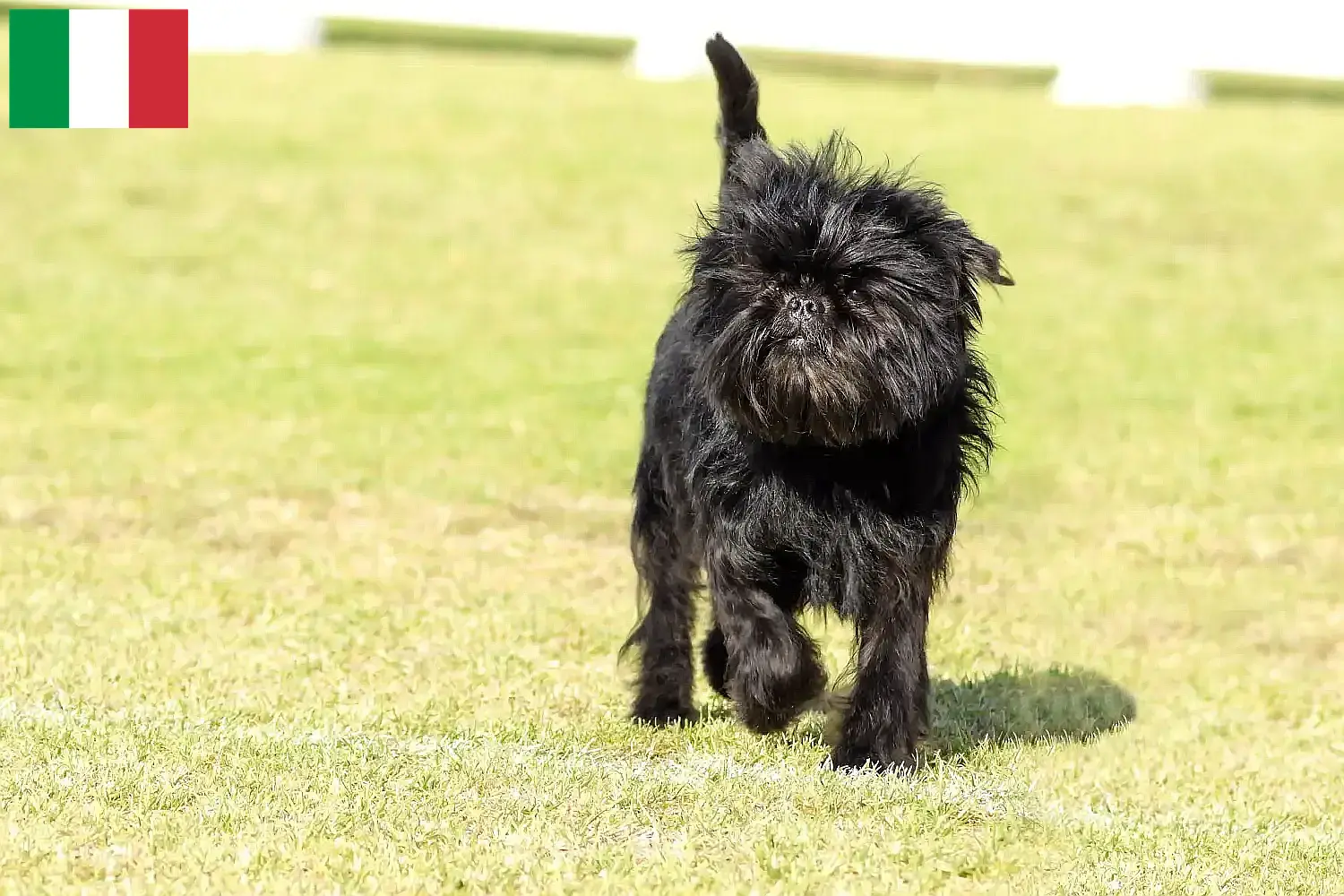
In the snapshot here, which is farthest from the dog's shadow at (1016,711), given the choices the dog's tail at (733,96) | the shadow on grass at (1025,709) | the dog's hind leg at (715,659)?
the dog's tail at (733,96)

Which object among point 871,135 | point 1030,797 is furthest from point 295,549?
point 871,135

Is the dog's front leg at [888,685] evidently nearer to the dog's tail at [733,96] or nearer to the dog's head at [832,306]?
the dog's head at [832,306]

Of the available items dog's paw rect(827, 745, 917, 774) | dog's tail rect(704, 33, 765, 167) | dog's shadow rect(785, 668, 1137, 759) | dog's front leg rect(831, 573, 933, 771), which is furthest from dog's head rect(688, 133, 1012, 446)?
dog's shadow rect(785, 668, 1137, 759)

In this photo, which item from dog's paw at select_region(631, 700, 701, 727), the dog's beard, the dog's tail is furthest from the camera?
dog's paw at select_region(631, 700, 701, 727)

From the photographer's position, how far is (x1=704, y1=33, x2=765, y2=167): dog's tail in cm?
733

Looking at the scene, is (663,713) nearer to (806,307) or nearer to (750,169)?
(806,307)

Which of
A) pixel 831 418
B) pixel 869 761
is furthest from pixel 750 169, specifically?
pixel 869 761

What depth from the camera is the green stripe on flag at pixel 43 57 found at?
12.3 m

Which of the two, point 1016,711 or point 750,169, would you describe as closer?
point 750,169

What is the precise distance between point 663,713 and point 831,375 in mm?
1993

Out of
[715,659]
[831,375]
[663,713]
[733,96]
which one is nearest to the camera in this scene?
[831,375]

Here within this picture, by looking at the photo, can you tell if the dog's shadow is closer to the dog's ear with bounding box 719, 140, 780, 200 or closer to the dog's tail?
the dog's ear with bounding box 719, 140, 780, 200

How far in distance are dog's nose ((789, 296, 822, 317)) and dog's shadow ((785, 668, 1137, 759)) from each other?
1848 millimetres

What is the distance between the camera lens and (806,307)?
623 cm
